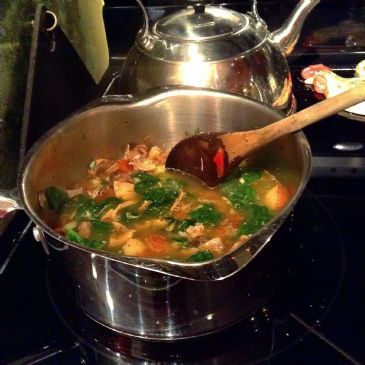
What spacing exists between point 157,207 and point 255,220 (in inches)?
8.2

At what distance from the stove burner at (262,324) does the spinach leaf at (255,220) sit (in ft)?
0.23

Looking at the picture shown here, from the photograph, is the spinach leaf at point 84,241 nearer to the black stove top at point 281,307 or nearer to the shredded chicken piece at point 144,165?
the black stove top at point 281,307

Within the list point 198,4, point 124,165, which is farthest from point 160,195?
point 198,4

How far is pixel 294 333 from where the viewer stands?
85 centimetres

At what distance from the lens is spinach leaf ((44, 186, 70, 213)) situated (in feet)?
3.43

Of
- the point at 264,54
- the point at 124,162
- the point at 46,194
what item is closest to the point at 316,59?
the point at 264,54

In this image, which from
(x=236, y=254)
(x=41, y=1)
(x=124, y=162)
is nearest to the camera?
(x=236, y=254)

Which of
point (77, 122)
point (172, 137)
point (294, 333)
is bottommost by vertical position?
point (294, 333)

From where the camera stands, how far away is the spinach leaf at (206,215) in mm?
1053

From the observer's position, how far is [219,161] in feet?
3.59

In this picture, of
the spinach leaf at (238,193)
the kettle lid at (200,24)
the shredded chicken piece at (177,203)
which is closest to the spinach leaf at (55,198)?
the shredded chicken piece at (177,203)

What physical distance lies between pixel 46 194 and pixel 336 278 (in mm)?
571

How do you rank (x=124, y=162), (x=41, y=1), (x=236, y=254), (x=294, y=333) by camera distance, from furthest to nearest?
(x=41, y=1)
(x=124, y=162)
(x=294, y=333)
(x=236, y=254)

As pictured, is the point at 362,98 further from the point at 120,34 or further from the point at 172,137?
the point at 120,34
